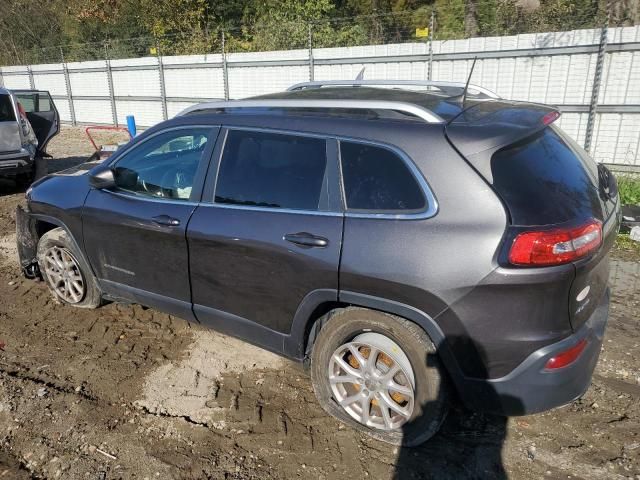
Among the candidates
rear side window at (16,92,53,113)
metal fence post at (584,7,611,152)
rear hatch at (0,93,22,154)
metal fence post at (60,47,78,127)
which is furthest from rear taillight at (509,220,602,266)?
metal fence post at (60,47,78,127)

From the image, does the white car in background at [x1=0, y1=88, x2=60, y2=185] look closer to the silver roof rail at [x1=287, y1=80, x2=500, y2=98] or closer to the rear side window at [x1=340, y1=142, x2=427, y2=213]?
the silver roof rail at [x1=287, y1=80, x2=500, y2=98]

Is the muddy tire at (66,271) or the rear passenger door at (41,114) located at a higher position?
the rear passenger door at (41,114)

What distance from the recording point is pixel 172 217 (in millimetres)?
3389

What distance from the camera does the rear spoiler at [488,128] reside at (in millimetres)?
2453

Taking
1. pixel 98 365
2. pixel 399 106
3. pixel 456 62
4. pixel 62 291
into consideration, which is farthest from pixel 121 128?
pixel 399 106

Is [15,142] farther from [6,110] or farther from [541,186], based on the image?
[541,186]

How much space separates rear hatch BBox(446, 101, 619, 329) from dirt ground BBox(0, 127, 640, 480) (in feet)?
2.66

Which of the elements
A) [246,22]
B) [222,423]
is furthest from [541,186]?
[246,22]

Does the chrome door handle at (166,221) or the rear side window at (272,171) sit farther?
the chrome door handle at (166,221)

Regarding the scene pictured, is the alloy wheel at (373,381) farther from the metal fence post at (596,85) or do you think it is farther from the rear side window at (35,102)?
the rear side window at (35,102)

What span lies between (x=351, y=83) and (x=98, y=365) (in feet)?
9.02

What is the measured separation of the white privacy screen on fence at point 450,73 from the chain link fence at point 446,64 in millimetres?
18

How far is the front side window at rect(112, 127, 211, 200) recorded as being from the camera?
11.4ft

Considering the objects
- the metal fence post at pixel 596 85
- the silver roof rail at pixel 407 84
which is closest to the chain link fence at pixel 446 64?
the metal fence post at pixel 596 85
